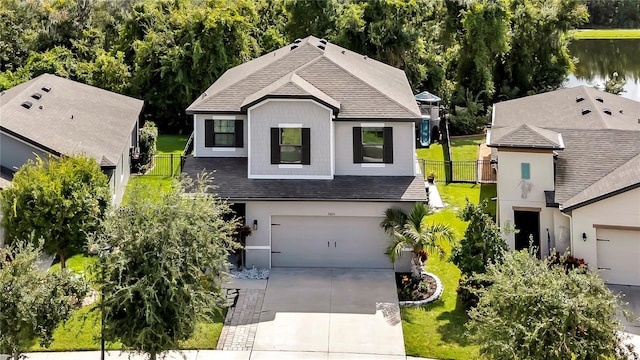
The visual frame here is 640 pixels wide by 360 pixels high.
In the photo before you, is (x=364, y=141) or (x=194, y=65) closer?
(x=364, y=141)

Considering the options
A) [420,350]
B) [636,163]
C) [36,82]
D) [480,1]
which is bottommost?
[420,350]

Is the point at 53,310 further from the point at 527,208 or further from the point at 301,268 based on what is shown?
the point at 527,208

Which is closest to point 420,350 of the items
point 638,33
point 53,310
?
point 53,310

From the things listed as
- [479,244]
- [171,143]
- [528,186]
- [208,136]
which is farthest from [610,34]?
[479,244]

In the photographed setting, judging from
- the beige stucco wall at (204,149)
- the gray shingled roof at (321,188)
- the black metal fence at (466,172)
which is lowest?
the gray shingled roof at (321,188)

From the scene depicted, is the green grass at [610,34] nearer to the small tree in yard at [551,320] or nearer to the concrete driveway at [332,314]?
the concrete driveway at [332,314]

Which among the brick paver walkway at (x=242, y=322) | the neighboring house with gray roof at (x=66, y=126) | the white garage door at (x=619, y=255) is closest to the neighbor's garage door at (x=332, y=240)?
the brick paver walkway at (x=242, y=322)

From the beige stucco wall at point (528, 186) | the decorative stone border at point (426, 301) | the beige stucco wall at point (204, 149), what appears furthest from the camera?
the beige stucco wall at point (204, 149)
